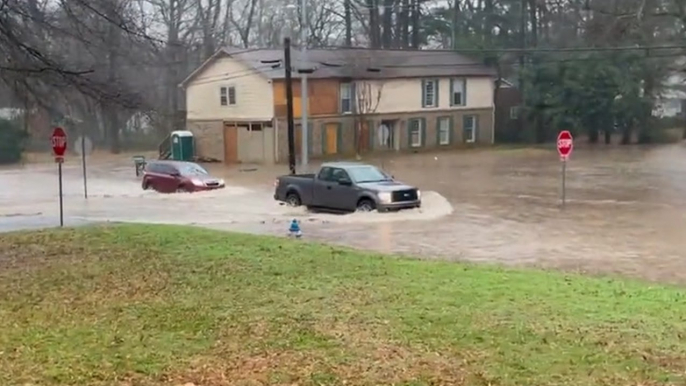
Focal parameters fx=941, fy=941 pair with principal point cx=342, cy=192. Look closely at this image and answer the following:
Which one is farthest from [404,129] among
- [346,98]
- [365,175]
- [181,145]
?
[365,175]

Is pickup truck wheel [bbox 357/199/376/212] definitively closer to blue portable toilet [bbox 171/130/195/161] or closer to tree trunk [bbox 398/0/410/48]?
blue portable toilet [bbox 171/130/195/161]

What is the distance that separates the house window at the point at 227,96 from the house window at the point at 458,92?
52.1ft

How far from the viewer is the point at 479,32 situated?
7481 centimetres

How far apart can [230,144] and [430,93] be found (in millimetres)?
14368

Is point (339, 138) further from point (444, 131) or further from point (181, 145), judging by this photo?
point (181, 145)

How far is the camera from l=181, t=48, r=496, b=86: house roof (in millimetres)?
55625

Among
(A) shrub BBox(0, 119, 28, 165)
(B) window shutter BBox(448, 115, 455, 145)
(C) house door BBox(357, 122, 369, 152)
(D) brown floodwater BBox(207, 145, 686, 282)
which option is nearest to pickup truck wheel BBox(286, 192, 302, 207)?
(D) brown floodwater BBox(207, 145, 686, 282)

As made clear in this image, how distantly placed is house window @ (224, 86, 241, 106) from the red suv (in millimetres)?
17567

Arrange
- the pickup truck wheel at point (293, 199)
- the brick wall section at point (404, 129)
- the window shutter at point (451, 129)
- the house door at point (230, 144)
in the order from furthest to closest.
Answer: the window shutter at point (451, 129) < the house door at point (230, 144) < the brick wall section at point (404, 129) < the pickup truck wheel at point (293, 199)

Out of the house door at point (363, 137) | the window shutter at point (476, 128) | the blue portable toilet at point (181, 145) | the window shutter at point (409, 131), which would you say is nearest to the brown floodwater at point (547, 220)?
the blue portable toilet at point (181, 145)

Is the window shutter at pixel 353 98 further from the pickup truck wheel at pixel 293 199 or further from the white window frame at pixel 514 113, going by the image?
the pickup truck wheel at pixel 293 199

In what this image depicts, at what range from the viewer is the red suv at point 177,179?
37.3 meters

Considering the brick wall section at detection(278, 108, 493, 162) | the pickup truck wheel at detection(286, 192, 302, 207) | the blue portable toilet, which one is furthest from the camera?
the blue portable toilet

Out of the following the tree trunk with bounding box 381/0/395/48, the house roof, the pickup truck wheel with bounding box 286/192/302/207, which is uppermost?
the tree trunk with bounding box 381/0/395/48
